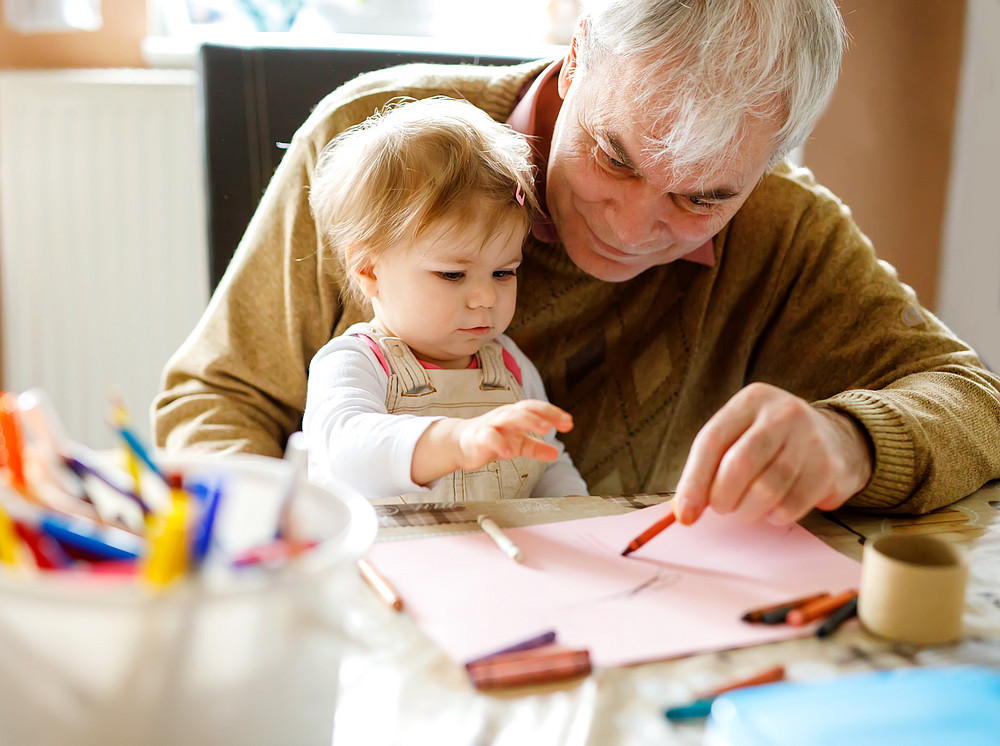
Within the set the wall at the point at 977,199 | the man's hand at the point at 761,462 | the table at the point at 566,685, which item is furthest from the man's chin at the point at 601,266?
the wall at the point at 977,199

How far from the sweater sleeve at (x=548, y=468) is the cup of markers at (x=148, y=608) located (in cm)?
62

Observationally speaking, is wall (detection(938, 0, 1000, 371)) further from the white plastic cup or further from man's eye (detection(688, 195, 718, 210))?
the white plastic cup

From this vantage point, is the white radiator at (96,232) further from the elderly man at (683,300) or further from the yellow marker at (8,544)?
the yellow marker at (8,544)

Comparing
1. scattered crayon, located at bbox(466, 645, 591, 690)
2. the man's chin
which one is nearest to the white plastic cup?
scattered crayon, located at bbox(466, 645, 591, 690)

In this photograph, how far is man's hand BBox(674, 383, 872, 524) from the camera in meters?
0.75

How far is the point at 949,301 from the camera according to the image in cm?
247

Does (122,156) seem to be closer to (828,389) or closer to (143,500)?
(828,389)

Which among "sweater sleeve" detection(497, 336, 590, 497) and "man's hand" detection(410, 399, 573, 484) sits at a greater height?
"man's hand" detection(410, 399, 573, 484)

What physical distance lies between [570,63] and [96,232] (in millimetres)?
1548

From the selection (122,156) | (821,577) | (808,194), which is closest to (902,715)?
(821,577)

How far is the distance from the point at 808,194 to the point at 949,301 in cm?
142

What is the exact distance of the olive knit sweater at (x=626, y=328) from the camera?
113 cm

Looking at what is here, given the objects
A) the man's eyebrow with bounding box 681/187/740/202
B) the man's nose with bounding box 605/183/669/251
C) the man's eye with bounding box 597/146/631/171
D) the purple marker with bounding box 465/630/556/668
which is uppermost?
the man's eye with bounding box 597/146/631/171

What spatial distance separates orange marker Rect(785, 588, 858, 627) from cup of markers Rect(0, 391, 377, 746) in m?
0.32
